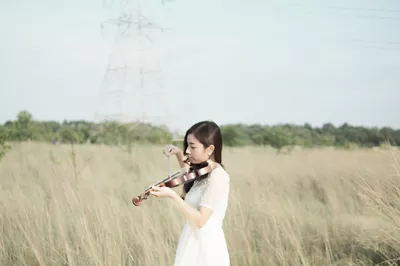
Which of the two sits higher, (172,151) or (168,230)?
(172,151)

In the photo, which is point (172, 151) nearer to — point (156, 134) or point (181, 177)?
point (181, 177)

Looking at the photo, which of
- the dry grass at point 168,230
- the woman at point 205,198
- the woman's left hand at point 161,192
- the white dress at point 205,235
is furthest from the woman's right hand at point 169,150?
the dry grass at point 168,230

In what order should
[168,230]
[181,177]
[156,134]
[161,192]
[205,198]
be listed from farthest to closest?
1. [156,134]
2. [168,230]
3. [205,198]
4. [181,177]
5. [161,192]

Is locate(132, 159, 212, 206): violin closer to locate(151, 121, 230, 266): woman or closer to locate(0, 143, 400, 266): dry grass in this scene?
locate(151, 121, 230, 266): woman

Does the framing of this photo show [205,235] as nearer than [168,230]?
Yes

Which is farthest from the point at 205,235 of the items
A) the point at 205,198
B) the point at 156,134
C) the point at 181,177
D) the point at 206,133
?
the point at 156,134

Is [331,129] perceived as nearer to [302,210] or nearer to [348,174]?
[348,174]

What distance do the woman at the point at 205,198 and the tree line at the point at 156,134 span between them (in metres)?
2.81

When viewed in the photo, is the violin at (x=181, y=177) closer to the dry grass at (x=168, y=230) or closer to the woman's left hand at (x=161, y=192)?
the woman's left hand at (x=161, y=192)

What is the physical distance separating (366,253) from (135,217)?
180 centimetres

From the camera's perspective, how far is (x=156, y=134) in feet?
66.0

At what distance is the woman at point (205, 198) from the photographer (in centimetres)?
262

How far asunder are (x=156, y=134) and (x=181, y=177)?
17.7 metres

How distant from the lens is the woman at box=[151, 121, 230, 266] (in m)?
2.62
